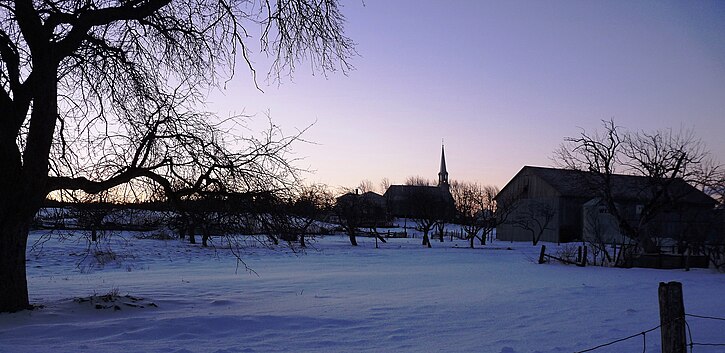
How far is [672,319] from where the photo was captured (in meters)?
5.21

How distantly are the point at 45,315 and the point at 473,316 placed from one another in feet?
23.6

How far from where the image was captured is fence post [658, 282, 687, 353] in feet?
17.0

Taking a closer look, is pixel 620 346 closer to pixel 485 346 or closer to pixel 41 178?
pixel 485 346

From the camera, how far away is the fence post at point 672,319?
5.18 metres

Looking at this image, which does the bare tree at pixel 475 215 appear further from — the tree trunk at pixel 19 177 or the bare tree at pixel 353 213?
the tree trunk at pixel 19 177

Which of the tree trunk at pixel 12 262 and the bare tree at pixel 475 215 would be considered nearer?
the tree trunk at pixel 12 262

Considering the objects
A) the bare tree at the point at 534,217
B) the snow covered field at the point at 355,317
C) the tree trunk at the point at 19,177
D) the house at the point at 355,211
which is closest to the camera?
the snow covered field at the point at 355,317

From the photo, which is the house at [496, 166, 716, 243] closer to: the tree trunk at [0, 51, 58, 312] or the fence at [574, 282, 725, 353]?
the fence at [574, 282, 725, 353]

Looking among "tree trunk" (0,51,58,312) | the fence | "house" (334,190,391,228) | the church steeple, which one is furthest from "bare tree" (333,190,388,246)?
the church steeple

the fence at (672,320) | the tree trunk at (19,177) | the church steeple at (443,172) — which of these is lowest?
the fence at (672,320)

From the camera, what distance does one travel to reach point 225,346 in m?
7.67

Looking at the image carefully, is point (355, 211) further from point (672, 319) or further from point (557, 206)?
point (672, 319)

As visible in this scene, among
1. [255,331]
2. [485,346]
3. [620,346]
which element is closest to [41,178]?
[255,331]

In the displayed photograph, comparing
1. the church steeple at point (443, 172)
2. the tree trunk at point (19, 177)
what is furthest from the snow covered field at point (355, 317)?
the church steeple at point (443, 172)
